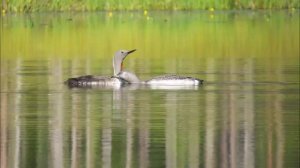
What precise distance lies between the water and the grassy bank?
9.50 meters

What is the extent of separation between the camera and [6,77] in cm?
2384

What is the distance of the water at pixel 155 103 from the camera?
1366 cm

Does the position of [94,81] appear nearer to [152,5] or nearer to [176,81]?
[176,81]

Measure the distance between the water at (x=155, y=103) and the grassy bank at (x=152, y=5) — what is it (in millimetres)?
9503

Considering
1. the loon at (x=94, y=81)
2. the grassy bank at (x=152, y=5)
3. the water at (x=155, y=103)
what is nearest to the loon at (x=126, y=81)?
the loon at (x=94, y=81)

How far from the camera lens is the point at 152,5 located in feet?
160

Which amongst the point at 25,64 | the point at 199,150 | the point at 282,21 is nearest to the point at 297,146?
the point at 199,150

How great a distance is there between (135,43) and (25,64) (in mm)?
6895

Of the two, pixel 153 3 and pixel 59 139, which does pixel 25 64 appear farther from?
pixel 153 3

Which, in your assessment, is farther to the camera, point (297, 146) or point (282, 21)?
point (282, 21)

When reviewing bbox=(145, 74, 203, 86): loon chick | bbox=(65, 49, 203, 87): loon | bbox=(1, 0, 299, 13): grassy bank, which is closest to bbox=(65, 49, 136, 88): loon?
bbox=(65, 49, 203, 87): loon

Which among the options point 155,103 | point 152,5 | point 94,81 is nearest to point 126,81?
point 94,81

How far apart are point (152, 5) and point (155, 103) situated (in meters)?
Result: 29.9

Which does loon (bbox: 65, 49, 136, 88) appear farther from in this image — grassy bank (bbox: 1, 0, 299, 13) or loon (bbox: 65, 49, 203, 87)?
grassy bank (bbox: 1, 0, 299, 13)
